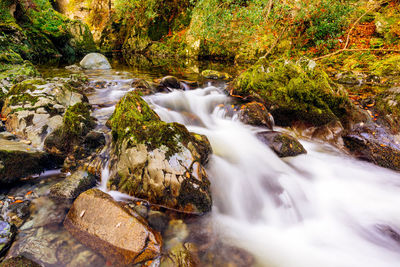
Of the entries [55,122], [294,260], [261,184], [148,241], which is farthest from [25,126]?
[294,260]

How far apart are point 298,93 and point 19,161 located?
5889 mm

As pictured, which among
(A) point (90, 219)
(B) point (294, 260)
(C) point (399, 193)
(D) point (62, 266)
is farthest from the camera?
(C) point (399, 193)

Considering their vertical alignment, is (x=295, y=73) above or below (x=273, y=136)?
above

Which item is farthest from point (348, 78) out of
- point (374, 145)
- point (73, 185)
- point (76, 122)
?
point (73, 185)

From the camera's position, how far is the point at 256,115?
5066mm

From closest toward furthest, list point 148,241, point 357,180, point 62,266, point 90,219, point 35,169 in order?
point 62,266, point 148,241, point 90,219, point 35,169, point 357,180

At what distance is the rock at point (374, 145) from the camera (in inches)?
160

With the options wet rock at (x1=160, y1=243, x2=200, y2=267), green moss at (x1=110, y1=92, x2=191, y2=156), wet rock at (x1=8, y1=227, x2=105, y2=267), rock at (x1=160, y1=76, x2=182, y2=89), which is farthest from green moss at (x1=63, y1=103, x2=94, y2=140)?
rock at (x1=160, y1=76, x2=182, y2=89)

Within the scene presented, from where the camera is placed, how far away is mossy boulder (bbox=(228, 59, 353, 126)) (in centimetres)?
497

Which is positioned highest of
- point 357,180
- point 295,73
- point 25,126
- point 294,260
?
point 295,73

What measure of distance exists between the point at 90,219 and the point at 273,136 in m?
3.73

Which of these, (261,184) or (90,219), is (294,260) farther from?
(90,219)

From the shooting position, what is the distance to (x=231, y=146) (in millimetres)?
4527

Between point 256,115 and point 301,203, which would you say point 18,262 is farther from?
point 256,115
